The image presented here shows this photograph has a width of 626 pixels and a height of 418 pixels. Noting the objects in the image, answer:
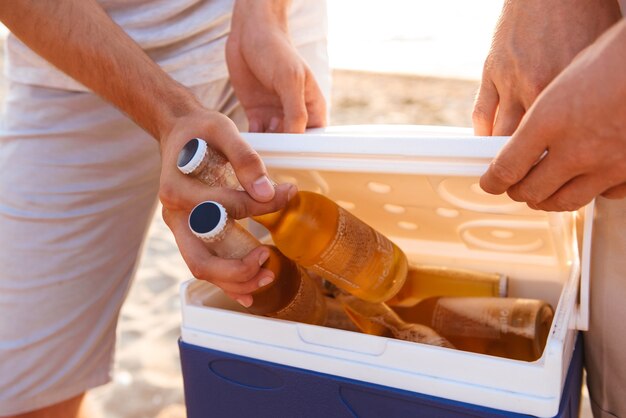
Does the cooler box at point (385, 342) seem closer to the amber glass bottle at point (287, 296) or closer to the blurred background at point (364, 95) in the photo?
the amber glass bottle at point (287, 296)

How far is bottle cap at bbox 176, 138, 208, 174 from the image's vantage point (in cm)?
81

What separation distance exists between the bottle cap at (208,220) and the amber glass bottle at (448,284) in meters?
0.48

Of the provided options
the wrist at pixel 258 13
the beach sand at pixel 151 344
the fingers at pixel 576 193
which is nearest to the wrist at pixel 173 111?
the wrist at pixel 258 13

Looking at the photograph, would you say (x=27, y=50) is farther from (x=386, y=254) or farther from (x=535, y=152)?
(x=535, y=152)

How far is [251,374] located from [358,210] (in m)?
0.42

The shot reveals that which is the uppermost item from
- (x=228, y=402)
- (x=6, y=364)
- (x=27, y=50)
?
(x=27, y=50)

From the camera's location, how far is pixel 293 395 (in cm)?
88

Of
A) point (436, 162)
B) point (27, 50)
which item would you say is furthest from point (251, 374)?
point (27, 50)

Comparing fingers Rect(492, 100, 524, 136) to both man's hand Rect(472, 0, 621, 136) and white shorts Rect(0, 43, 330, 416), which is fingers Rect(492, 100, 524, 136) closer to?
man's hand Rect(472, 0, 621, 136)

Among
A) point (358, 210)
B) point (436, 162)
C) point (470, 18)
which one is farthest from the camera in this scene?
point (470, 18)

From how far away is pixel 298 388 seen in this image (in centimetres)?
88

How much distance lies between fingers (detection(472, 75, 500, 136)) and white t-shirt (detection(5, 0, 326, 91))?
0.63 m

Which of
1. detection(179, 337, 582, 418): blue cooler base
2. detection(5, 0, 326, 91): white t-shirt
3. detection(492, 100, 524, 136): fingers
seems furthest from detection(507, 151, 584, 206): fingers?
detection(5, 0, 326, 91): white t-shirt

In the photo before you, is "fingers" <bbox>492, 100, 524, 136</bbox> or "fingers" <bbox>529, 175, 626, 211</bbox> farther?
"fingers" <bbox>492, 100, 524, 136</bbox>
